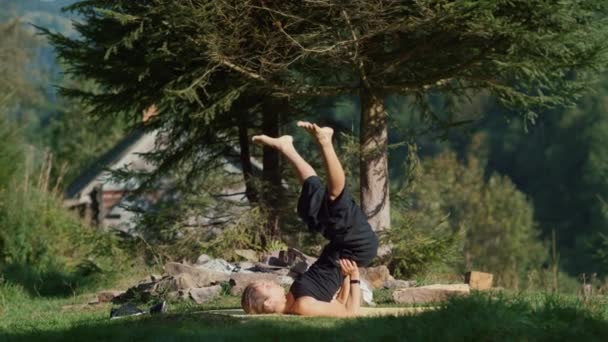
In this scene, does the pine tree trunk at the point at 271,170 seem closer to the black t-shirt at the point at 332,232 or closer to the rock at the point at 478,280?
the rock at the point at 478,280

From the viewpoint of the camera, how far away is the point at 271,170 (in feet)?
61.4

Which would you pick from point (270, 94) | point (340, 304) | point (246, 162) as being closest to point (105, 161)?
point (246, 162)

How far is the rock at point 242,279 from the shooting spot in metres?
13.3

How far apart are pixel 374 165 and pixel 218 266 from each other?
3298 millimetres

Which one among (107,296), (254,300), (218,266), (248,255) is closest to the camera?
(254,300)

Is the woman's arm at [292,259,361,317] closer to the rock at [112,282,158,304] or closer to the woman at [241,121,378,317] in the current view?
the woman at [241,121,378,317]

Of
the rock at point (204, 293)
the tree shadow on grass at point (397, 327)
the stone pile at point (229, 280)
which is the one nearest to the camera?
the tree shadow on grass at point (397, 327)

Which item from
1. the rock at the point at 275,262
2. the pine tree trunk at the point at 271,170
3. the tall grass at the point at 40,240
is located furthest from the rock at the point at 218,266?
the tall grass at the point at 40,240

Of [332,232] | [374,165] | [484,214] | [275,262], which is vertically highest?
[484,214]

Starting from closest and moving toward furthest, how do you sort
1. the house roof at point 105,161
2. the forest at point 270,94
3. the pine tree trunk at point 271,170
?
the forest at point 270,94 → the pine tree trunk at point 271,170 → the house roof at point 105,161

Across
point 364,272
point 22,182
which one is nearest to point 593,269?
point 22,182

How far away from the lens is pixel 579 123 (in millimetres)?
71188

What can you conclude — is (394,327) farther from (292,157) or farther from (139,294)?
(139,294)

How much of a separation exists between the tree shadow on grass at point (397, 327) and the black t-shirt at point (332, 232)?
48cm
